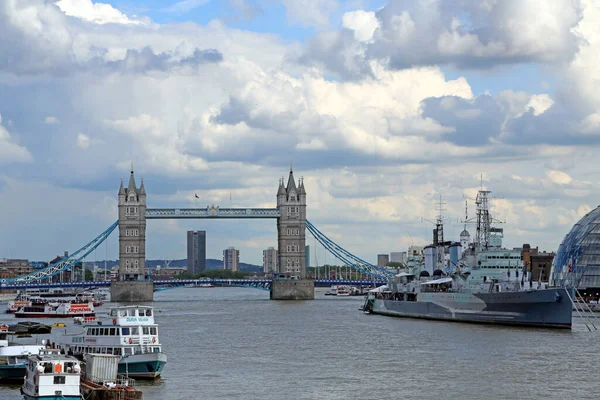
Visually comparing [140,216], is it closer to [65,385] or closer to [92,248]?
[92,248]

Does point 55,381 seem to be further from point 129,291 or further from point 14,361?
point 129,291

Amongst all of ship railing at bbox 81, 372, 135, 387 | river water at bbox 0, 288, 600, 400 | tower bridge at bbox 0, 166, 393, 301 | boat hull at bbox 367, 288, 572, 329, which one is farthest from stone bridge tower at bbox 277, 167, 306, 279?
ship railing at bbox 81, 372, 135, 387

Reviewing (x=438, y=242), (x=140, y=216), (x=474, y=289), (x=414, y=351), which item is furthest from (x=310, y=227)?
(x=414, y=351)

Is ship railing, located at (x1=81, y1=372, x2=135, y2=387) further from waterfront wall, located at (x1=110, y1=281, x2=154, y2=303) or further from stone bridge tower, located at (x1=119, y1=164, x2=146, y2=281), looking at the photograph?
stone bridge tower, located at (x1=119, y1=164, x2=146, y2=281)

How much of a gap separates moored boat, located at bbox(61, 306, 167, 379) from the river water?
916 mm

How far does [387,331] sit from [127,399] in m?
36.4

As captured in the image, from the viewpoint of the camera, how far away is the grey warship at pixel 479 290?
67.7 m

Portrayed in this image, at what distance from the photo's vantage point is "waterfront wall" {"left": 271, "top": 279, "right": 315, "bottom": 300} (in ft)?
431

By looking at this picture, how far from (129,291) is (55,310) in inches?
1167

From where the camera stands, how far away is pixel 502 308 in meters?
70.9

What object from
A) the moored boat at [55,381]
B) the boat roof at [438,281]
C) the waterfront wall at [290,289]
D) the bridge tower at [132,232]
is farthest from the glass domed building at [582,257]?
the moored boat at [55,381]

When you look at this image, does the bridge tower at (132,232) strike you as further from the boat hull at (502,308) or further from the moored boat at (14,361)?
the moored boat at (14,361)

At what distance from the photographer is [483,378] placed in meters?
44.1

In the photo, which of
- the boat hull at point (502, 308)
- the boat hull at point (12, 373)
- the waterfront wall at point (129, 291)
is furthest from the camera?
the waterfront wall at point (129, 291)
